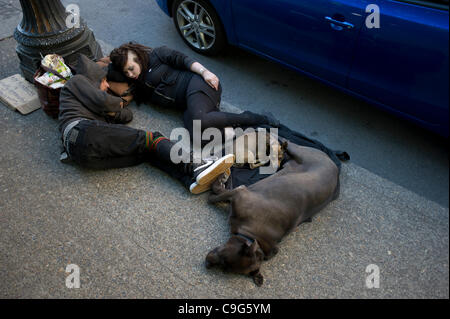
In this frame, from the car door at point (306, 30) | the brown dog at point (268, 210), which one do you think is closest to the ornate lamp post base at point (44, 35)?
the car door at point (306, 30)

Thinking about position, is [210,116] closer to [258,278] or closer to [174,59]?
[174,59]

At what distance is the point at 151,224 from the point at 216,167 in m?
0.68

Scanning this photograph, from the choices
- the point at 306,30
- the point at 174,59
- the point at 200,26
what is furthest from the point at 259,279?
the point at 200,26

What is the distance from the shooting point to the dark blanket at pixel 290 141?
2697 mm

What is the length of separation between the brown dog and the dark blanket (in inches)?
6.5

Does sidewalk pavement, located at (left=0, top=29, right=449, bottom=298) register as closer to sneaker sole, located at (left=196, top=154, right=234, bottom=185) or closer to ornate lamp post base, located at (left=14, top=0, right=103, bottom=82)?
sneaker sole, located at (left=196, top=154, right=234, bottom=185)

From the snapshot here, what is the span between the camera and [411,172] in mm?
1457

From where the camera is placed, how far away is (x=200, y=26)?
3975 millimetres

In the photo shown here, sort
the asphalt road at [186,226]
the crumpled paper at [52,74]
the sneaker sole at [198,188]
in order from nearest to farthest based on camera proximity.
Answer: the asphalt road at [186,226]
the sneaker sole at [198,188]
the crumpled paper at [52,74]

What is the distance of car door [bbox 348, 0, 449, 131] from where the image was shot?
1319 mm

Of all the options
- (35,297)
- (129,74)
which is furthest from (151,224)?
(129,74)

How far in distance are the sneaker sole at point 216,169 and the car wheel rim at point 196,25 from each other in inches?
77.4

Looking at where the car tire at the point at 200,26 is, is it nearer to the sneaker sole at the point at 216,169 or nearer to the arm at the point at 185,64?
the arm at the point at 185,64
